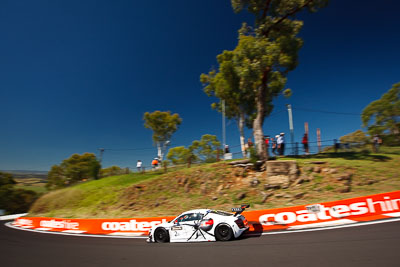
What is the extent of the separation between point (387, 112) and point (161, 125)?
37.2 m

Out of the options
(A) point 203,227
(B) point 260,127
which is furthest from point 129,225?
(B) point 260,127

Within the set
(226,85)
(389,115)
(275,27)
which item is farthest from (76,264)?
(389,115)

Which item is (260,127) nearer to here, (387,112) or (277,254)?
(277,254)

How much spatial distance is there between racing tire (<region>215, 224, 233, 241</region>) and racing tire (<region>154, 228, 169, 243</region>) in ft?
8.04

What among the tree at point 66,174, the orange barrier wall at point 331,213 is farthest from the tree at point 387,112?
the tree at point 66,174

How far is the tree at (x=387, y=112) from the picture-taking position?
30953 mm

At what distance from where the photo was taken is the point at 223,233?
7934mm

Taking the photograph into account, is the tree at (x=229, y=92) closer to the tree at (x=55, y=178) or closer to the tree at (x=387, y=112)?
the tree at (x=387, y=112)

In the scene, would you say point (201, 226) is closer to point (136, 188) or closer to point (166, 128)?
point (136, 188)

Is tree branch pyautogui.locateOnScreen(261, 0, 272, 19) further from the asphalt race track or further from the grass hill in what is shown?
the asphalt race track

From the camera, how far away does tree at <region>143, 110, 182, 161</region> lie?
40.0 metres

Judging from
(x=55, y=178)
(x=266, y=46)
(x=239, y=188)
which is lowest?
(x=239, y=188)

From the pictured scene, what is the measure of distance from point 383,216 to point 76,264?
10666mm

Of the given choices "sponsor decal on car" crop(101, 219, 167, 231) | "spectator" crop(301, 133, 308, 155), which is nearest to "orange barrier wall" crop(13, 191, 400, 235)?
"sponsor decal on car" crop(101, 219, 167, 231)
